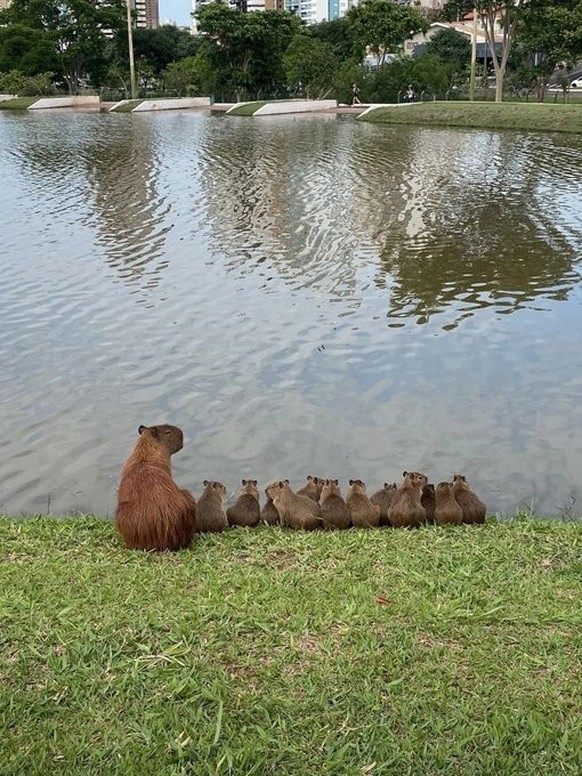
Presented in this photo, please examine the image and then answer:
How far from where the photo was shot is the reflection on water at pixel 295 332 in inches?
256

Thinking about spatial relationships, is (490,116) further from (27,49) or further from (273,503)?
(27,49)

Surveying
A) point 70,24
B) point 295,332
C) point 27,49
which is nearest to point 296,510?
point 295,332

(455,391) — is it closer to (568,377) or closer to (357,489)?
(568,377)

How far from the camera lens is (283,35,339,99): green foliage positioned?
53781mm

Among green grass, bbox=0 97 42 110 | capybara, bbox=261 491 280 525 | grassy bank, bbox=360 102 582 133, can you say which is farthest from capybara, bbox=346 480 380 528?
green grass, bbox=0 97 42 110

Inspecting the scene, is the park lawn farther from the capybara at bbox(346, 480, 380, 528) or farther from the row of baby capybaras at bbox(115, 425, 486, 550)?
the capybara at bbox(346, 480, 380, 528)

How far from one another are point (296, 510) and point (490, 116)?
109ft

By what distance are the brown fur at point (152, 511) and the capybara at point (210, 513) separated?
287 millimetres

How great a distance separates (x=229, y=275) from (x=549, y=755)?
9404mm

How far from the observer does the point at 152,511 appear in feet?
14.8

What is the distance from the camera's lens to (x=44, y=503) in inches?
231

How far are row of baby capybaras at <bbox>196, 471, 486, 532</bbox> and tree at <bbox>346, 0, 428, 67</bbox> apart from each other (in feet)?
163

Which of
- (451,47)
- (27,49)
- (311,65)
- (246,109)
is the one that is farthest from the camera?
(27,49)

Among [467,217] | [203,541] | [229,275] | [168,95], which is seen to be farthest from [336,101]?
[203,541]
